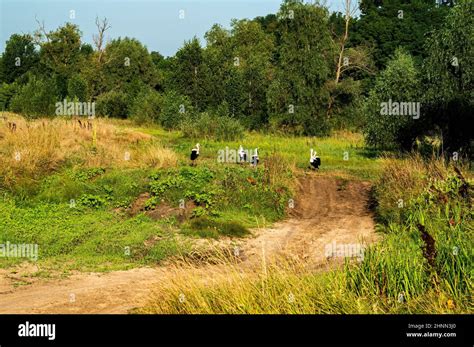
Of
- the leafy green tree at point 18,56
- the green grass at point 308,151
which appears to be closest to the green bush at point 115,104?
the leafy green tree at point 18,56

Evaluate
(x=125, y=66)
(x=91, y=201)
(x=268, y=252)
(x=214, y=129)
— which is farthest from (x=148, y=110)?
(x=268, y=252)

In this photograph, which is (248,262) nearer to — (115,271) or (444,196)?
(115,271)

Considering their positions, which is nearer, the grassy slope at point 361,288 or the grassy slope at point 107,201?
the grassy slope at point 361,288

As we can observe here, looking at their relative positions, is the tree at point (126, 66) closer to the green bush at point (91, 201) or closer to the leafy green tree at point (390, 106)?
the leafy green tree at point (390, 106)

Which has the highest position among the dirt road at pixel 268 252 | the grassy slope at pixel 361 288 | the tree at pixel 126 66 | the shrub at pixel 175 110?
the tree at pixel 126 66

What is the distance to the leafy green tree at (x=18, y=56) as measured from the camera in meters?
55.4

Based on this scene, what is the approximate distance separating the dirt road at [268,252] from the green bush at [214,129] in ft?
29.9

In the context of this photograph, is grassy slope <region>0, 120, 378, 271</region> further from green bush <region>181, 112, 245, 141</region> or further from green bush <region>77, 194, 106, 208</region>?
green bush <region>181, 112, 245, 141</region>

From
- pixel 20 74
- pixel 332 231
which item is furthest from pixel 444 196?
pixel 20 74

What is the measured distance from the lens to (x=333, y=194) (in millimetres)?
17797

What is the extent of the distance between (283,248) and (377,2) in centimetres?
6719
